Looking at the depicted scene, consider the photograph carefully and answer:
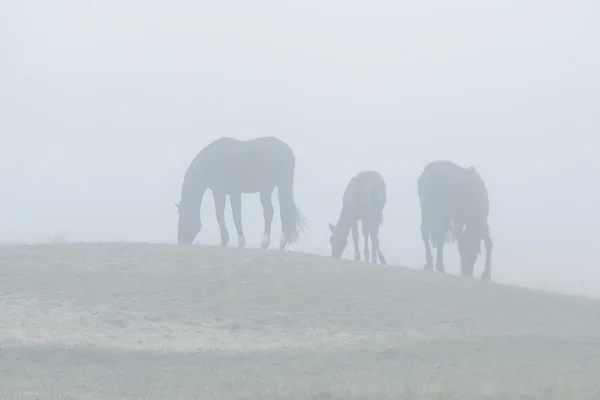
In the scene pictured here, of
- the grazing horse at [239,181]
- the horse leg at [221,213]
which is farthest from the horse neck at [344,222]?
the horse leg at [221,213]

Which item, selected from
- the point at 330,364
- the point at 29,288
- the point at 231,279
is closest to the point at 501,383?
the point at 330,364

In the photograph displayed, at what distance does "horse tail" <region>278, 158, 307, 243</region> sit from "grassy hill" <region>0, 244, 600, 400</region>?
438 cm

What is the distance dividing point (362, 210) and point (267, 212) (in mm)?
2897

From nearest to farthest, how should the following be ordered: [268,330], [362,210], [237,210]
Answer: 1. [268,330]
2. [237,210]
3. [362,210]

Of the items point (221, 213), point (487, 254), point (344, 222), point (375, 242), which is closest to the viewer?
point (487, 254)

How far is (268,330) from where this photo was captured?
12891 mm

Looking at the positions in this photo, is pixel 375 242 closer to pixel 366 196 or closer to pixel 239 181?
pixel 366 196

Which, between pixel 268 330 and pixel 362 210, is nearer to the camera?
pixel 268 330

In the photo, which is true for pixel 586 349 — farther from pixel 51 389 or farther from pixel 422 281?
pixel 51 389

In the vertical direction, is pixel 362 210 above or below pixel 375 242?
above

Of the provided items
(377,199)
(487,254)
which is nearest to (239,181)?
(377,199)

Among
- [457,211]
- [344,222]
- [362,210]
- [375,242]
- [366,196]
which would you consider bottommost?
[375,242]

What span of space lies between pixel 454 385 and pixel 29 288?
338 inches

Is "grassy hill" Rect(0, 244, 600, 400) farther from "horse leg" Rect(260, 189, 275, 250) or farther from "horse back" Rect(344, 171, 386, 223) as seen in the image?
"horse back" Rect(344, 171, 386, 223)
